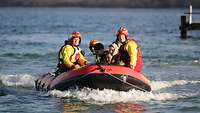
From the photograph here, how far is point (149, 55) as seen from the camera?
104ft

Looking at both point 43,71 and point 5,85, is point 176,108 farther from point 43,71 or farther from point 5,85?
point 43,71

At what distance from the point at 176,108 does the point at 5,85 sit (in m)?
6.74

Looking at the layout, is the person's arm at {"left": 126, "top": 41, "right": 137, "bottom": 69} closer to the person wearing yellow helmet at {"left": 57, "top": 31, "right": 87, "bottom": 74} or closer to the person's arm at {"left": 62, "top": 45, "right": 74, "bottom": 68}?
the person wearing yellow helmet at {"left": 57, "top": 31, "right": 87, "bottom": 74}

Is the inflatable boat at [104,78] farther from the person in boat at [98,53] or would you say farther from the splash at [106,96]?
the person in boat at [98,53]

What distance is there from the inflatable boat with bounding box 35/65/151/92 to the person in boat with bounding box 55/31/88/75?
0.60 metres

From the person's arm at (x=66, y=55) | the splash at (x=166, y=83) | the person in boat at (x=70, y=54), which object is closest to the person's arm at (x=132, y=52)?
the person in boat at (x=70, y=54)

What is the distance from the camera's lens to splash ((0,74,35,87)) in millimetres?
21630

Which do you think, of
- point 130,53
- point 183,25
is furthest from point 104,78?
point 183,25

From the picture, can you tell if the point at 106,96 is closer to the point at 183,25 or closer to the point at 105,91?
the point at 105,91

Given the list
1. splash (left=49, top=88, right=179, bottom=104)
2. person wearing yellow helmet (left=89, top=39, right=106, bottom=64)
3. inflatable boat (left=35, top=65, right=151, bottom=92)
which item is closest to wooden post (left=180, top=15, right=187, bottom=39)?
person wearing yellow helmet (left=89, top=39, right=106, bottom=64)

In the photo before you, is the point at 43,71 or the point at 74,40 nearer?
the point at 74,40

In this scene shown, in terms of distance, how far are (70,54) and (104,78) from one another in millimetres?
1679

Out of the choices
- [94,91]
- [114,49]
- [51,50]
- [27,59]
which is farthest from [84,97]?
[51,50]

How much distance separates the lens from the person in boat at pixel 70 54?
18.1 meters
